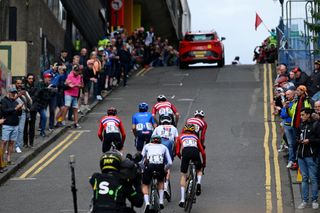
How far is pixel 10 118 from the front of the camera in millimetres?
21438

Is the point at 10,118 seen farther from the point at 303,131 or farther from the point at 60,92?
the point at 303,131

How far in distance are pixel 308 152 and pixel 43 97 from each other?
372 inches

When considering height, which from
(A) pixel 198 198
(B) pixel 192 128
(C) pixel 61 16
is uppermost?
(C) pixel 61 16

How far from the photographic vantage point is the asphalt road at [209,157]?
59.7 feet

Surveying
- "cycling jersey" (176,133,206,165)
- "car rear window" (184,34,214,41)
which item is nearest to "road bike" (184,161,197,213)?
"cycling jersey" (176,133,206,165)

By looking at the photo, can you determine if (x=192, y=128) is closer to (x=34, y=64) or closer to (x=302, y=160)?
(x=302, y=160)

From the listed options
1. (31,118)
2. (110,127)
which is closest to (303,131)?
(110,127)

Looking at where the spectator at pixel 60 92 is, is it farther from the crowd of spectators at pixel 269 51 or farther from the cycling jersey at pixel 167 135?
the crowd of spectators at pixel 269 51

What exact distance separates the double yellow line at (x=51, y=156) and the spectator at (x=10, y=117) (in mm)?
654

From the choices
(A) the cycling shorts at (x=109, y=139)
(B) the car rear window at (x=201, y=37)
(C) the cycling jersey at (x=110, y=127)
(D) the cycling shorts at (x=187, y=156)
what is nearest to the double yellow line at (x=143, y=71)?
(B) the car rear window at (x=201, y=37)

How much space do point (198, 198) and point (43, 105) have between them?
7.54m

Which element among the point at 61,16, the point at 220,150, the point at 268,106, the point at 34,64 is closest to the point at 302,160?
the point at 220,150

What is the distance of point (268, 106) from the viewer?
3097 cm

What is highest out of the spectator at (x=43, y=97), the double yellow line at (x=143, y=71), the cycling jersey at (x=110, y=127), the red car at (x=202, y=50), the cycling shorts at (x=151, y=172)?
the red car at (x=202, y=50)
